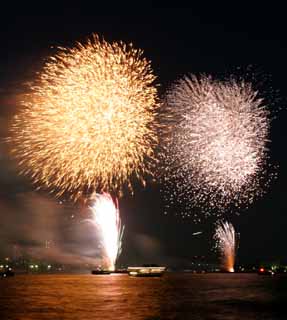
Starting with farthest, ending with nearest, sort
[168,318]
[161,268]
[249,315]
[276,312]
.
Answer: [161,268] < [276,312] < [249,315] < [168,318]

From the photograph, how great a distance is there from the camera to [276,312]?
43.7m

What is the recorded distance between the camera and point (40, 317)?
3784 cm

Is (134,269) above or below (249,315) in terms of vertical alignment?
above

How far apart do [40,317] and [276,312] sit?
1831 cm

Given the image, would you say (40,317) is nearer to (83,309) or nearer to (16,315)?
(16,315)

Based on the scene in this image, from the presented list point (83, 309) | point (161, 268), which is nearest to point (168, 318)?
point (83, 309)

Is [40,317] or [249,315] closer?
[40,317]

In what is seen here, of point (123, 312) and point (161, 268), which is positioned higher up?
point (161, 268)

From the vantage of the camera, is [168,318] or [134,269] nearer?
[168,318]

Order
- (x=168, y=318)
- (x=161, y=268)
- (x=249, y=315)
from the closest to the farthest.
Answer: (x=168, y=318) → (x=249, y=315) → (x=161, y=268)

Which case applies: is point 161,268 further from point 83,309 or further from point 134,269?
point 83,309

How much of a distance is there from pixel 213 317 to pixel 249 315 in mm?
3610

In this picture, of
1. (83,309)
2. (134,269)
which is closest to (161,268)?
(134,269)

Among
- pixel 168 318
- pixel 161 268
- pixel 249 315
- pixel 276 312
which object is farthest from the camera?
pixel 161 268
